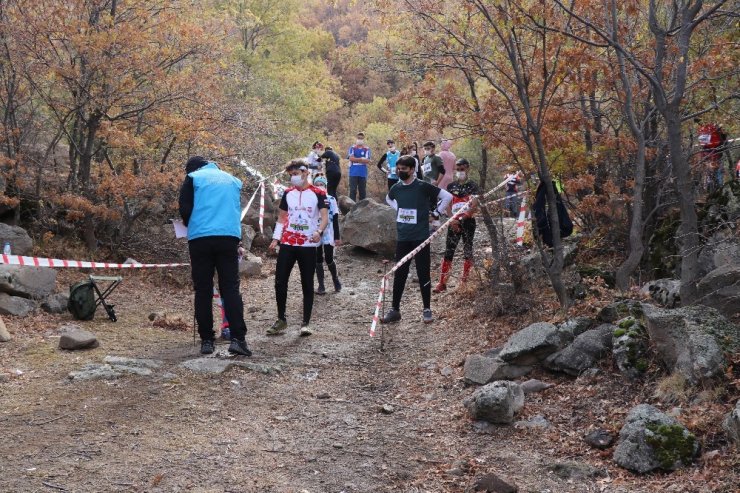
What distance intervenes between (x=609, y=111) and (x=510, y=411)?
17.4ft

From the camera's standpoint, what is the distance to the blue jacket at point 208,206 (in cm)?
704

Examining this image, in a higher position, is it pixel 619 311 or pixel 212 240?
pixel 212 240

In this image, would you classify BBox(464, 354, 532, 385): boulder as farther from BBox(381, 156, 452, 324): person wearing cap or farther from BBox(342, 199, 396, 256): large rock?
BBox(342, 199, 396, 256): large rock

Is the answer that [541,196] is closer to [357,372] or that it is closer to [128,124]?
[357,372]

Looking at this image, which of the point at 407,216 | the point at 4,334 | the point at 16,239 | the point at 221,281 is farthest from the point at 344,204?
the point at 4,334

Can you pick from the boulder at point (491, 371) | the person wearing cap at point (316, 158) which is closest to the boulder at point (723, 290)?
the boulder at point (491, 371)

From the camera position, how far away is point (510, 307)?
8328 mm

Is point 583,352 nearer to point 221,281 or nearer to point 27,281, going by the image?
point 221,281

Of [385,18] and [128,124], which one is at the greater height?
[385,18]

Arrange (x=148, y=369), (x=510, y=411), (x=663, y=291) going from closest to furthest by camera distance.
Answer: (x=510, y=411), (x=148, y=369), (x=663, y=291)

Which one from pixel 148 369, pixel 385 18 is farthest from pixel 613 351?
pixel 385 18

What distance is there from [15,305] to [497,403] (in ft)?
18.8

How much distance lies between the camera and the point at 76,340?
712 cm

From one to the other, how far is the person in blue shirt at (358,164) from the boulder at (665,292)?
37.3 ft
